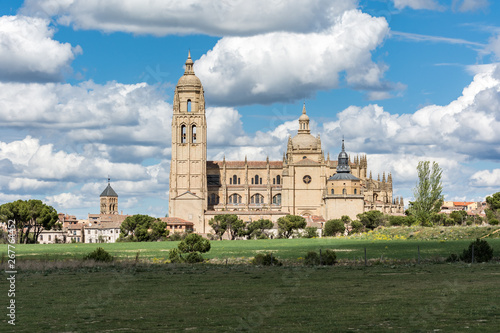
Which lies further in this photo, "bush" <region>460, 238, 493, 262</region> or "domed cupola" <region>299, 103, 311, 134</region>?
"domed cupola" <region>299, 103, 311, 134</region>

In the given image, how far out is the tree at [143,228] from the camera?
338ft

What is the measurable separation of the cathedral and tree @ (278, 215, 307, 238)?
41.8 feet

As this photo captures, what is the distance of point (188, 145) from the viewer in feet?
445

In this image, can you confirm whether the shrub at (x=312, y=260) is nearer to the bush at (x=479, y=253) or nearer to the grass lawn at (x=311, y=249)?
the grass lawn at (x=311, y=249)

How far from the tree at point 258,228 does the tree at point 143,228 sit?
13.6m

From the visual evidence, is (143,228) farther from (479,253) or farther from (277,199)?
(479,253)

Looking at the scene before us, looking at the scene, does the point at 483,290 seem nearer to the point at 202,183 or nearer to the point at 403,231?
the point at 403,231

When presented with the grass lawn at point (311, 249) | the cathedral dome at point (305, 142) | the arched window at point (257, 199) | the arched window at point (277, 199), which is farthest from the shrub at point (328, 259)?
the cathedral dome at point (305, 142)

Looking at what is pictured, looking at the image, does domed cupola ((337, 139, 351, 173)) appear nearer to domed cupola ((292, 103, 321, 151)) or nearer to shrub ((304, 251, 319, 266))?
domed cupola ((292, 103, 321, 151))

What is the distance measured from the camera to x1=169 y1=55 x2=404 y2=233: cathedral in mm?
128500

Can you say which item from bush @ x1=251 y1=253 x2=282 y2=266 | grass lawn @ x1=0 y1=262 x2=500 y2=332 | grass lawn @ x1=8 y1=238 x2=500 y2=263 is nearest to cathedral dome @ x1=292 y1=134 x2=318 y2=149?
grass lawn @ x1=8 y1=238 x2=500 y2=263

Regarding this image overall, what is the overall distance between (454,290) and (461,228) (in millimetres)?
51273

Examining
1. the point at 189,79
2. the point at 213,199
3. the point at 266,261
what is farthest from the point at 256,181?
the point at 266,261

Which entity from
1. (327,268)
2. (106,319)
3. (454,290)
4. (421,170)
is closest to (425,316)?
(454,290)
